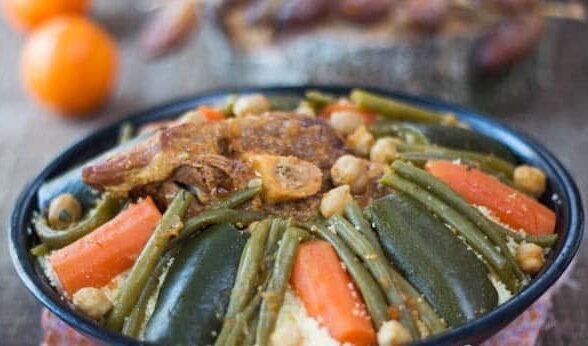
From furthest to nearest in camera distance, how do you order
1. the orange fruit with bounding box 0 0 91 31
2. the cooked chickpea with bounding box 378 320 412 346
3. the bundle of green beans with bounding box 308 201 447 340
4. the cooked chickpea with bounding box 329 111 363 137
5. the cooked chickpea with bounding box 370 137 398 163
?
the orange fruit with bounding box 0 0 91 31, the cooked chickpea with bounding box 329 111 363 137, the cooked chickpea with bounding box 370 137 398 163, the bundle of green beans with bounding box 308 201 447 340, the cooked chickpea with bounding box 378 320 412 346

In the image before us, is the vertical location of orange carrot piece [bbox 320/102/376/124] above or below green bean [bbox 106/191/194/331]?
above

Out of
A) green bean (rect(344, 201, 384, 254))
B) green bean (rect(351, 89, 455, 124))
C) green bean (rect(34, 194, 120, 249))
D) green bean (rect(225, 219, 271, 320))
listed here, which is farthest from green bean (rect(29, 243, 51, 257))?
green bean (rect(351, 89, 455, 124))

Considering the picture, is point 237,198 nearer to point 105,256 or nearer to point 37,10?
point 105,256

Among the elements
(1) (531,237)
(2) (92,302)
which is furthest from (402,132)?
(2) (92,302)

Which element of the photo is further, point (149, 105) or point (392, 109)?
point (149, 105)

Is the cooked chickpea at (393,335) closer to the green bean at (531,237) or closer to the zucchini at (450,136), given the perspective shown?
the green bean at (531,237)

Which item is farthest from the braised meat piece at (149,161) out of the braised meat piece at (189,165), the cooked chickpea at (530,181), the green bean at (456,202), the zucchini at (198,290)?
the cooked chickpea at (530,181)

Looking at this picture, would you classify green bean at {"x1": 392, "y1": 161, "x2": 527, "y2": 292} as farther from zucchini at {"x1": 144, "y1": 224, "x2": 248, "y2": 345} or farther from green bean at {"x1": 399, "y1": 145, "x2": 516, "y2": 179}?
zucchini at {"x1": 144, "y1": 224, "x2": 248, "y2": 345}

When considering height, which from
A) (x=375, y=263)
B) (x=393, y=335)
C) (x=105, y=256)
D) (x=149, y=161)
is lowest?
(x=393, y=335)
